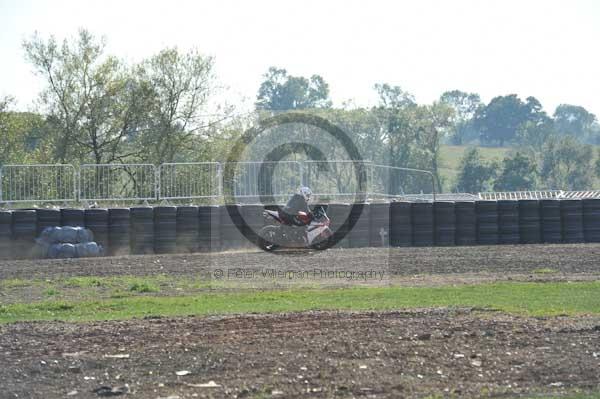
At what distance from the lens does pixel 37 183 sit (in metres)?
31.3

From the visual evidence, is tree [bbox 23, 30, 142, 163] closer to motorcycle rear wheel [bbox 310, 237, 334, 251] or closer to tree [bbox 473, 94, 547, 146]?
motorcycle rear wheel [bbox 310, 237, 334, 251]

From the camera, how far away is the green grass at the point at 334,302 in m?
15.2

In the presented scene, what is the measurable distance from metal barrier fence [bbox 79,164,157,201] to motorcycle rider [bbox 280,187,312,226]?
290 inches

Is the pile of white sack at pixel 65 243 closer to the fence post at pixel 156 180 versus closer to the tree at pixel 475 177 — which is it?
the fence post at pixel 156 180

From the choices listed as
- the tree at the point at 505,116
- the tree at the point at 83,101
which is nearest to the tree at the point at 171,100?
the tree at the point at 83,101

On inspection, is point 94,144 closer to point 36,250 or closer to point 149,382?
Answer: point 36,250

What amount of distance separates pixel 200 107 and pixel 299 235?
Result: 24229 millimetres

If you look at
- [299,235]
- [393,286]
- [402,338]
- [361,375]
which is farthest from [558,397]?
[299,235]

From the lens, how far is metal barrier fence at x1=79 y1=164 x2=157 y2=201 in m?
32.0

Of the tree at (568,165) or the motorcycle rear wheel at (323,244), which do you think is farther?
the tree at (568,165)

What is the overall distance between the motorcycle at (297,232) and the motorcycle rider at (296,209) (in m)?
0.09

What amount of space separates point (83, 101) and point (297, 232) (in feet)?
78.7

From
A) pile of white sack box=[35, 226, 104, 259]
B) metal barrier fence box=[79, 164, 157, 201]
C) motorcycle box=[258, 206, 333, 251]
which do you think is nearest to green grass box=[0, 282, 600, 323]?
motorcycle box=[258, 206, 333, 251]

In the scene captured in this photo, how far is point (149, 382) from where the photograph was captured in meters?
9.99
